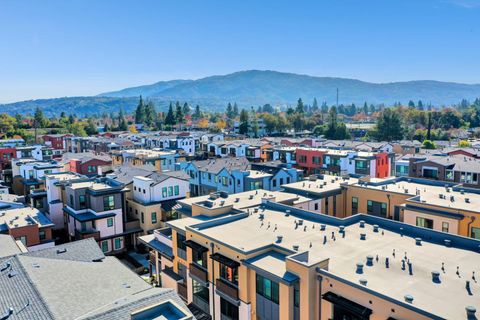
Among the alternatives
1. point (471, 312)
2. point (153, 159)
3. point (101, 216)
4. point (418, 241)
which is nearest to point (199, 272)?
point (418, 241)

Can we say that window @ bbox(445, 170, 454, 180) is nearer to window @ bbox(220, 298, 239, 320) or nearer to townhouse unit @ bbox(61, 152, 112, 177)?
window @ bbox(220, 298, 239, 320)

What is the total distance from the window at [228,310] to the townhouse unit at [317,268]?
0.21 ft

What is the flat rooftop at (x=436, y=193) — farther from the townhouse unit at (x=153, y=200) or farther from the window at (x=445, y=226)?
the townhouse unit at (x=153, y=200)

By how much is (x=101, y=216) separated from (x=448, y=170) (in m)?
50.6

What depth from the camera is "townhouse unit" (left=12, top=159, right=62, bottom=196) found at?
2406 inches

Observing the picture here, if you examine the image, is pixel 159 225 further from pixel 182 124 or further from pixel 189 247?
pixel 182 124

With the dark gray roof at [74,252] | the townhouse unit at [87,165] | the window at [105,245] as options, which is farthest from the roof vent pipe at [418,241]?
the townhouse unit at [87,165]

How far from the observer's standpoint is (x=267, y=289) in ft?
68.6

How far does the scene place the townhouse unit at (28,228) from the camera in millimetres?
36000

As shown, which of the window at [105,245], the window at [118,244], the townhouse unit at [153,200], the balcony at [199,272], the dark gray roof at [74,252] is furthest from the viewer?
the townhouse unit at [153,200]

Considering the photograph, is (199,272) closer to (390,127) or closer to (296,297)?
(296,297)

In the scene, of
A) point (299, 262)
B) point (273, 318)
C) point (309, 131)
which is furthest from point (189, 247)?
point (309, 131)

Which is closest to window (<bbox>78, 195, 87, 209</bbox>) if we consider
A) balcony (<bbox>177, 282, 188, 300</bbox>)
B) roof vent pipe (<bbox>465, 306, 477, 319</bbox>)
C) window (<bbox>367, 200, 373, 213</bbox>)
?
balcony (<bbox>177, 282, 188, 300</bbox>)

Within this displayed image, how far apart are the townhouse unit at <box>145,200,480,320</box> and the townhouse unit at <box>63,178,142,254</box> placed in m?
15.0
